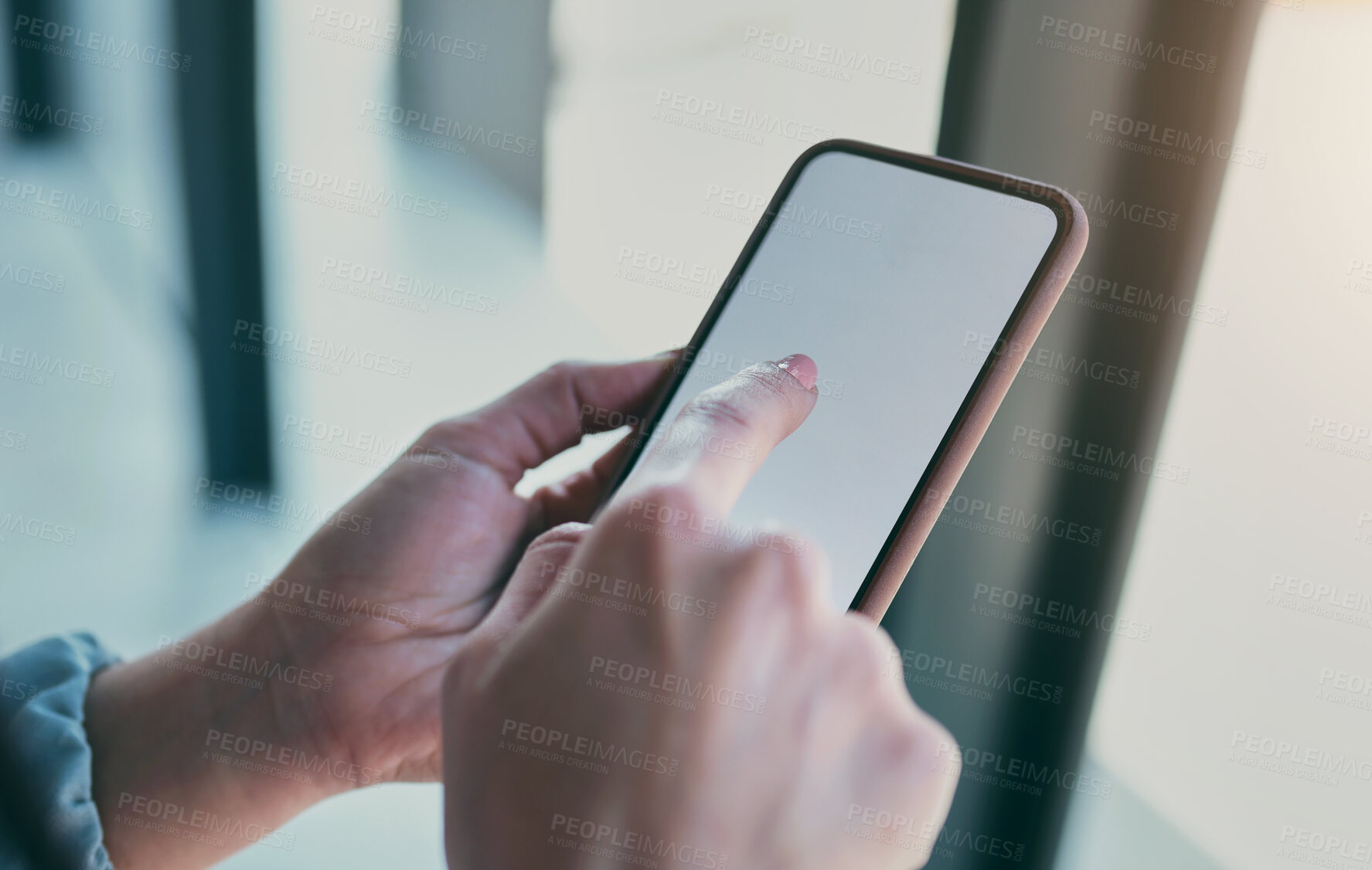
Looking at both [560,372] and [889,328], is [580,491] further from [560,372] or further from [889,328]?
[889,328]

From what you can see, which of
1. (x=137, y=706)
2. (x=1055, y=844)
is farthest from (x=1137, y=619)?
(x=137, y=706)

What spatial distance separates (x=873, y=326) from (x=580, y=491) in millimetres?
273

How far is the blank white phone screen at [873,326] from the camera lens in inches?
22.3

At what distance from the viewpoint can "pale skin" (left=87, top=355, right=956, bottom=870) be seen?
1.23 ft

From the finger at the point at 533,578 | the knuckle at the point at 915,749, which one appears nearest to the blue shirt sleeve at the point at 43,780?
the finger at the point at 533,578

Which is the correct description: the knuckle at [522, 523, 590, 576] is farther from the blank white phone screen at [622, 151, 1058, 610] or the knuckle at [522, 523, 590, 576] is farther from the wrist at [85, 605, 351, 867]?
the wrist at [85, 605, 351, 867]

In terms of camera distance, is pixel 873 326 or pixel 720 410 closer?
pixel 720 410

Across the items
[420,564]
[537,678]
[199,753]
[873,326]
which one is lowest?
[199,753]

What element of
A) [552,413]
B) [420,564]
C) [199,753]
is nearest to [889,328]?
[552,413]

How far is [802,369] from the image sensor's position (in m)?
0.59

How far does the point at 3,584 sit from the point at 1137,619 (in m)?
1.35

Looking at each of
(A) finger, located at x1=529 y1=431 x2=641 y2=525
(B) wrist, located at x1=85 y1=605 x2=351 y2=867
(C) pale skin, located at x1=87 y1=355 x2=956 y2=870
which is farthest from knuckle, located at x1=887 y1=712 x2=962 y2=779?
(B) wrist, located at x1=85 y1=605 x2=351 y2=867

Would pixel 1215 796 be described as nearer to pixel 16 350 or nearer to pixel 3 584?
pixel 3 584

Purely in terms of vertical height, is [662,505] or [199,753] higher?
[662,505]
